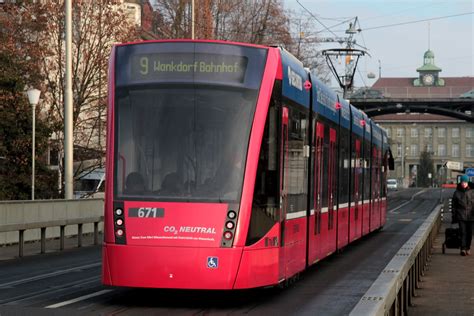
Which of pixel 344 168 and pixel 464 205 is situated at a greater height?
pixel 344 168

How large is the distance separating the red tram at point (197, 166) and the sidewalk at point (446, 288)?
6.78 ft

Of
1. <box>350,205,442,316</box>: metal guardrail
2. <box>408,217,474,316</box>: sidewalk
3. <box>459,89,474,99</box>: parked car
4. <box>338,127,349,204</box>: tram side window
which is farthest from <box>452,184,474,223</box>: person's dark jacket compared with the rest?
<box>459,89,474,99</box>: parked car

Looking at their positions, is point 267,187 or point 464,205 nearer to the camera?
point 267,187

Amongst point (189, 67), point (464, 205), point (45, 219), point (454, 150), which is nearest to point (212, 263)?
point (189, 67)

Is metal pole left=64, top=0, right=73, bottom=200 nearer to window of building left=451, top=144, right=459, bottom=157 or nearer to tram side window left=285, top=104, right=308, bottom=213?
tram side window left=285, top=104, right=308, bottom=213

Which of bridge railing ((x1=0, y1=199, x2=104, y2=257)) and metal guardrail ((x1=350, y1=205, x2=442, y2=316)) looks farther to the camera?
bridge railing ((x1=0, y1=199, x2=104, y2=257))

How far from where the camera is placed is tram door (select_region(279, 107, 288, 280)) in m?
12.5

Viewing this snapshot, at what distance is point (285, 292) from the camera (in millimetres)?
13680

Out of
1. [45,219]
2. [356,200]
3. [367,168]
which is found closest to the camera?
[356,200]

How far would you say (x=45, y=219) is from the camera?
2380cm

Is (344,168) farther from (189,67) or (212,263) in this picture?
(212,263)

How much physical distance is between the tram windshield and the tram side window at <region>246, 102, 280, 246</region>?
295mm

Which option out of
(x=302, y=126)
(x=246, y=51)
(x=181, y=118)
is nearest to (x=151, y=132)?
(x=181, y=118)

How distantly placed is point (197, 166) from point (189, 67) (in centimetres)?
118
